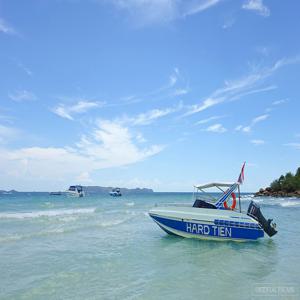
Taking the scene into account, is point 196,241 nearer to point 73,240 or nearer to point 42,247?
point 73,240

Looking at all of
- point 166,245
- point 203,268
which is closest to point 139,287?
point 203,268

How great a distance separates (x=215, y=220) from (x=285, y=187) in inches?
4398

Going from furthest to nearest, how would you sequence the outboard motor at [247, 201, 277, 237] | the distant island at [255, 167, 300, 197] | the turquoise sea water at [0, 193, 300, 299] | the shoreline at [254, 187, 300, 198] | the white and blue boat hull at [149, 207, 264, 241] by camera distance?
the distant island at [255, 167, 300, 197] < the shoreline at [254, 187, 300, 198] < the outboard motor at [247, 201, 277, 237] < the white and blue boat hull at [149, 207, 264, 241] < the turquoise sea water at [0, 193, 300, 299]

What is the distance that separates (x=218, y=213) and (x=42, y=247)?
30.5ft

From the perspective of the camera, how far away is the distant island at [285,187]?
113 m

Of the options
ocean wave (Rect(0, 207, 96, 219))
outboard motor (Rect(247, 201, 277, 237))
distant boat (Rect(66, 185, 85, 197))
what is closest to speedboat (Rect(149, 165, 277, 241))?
outboard motor (Rect(247, 201, 277, 237))

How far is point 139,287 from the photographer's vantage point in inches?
390

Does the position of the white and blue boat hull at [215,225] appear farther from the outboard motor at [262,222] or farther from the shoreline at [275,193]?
the shoreline at [275,193]

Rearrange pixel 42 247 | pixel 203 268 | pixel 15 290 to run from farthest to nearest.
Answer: pixel 42 247, pixel 203 268, pixel 15 290

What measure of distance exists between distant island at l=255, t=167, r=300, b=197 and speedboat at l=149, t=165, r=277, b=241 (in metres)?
94.2

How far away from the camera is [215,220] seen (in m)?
18.2

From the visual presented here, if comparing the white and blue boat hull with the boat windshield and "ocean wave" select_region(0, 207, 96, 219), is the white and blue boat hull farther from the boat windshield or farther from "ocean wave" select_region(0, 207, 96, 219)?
"ocean wave" select_region(0, 207, 96, 219)

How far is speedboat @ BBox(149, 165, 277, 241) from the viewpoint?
59.5 feet

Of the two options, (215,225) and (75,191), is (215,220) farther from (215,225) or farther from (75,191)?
(75,191)
